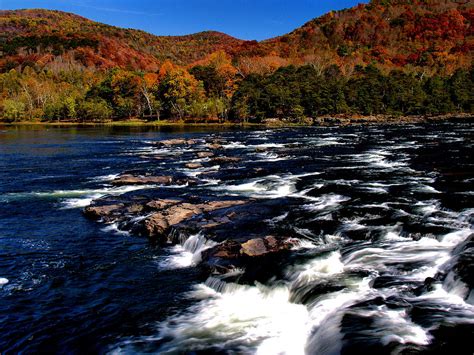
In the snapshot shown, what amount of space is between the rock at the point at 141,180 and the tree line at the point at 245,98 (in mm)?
71876

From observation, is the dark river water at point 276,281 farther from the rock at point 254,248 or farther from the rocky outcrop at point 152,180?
the rocky outcrop at point 152,180

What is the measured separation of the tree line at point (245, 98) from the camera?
102 m

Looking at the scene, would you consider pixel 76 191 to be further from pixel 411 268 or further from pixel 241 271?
pixel 411 268

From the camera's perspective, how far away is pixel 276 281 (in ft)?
39.7

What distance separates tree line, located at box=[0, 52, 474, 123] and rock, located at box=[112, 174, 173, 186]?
71.9 metres

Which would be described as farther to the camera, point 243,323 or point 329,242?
point 329,242

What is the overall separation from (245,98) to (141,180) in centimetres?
7899

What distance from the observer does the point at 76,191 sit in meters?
26.1

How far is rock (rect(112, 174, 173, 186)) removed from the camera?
27141mm

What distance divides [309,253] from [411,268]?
311 cm

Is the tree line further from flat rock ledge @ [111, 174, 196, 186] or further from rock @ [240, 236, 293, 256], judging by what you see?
rock @ [240, 236, 293, 256]

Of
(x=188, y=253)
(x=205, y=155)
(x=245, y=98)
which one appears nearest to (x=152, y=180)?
(x=188, y=253)

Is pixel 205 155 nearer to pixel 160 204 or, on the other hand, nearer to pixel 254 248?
pixel 160 204

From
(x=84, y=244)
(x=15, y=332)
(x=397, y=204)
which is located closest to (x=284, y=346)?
(x=15, y=332)
